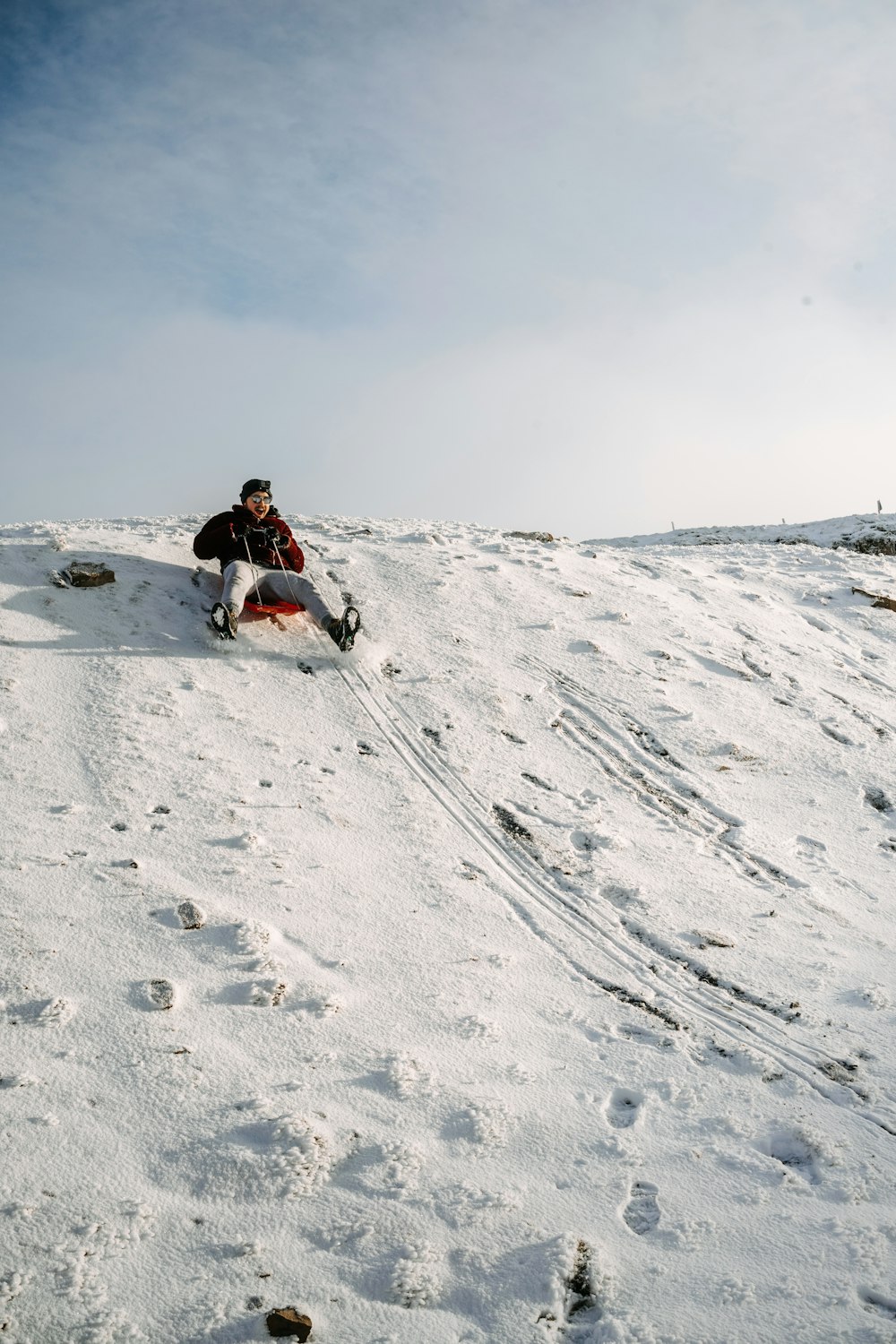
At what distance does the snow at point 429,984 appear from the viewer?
216 centimetres

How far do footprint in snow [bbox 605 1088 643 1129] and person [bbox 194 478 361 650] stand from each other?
11.8 feet

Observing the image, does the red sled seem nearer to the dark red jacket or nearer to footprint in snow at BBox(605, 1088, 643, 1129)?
the dark red jacket

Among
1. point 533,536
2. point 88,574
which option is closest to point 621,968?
point 88,574

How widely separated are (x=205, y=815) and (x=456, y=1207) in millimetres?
2245

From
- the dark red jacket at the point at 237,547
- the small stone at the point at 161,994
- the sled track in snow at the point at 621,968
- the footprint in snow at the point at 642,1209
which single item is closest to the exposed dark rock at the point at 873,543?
the dark red jacket at the point at 237,547

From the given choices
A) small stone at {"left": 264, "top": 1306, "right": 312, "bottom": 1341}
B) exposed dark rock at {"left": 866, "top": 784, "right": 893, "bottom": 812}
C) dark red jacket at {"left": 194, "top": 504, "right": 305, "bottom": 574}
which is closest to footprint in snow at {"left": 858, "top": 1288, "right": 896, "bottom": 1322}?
small stone at {"left": 264, "top": 1306, "right": 312, "bottom": 1341}

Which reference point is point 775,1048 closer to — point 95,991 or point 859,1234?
point 859,1234

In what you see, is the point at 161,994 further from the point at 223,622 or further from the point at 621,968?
the point at 223,622

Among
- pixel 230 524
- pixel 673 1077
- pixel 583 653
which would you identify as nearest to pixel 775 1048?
pixel 673 1077

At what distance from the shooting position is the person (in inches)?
224

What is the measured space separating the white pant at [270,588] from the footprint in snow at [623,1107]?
382 cm

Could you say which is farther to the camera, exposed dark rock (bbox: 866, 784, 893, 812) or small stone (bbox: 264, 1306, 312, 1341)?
exposed dark rock (bbox: 866, 784, 893, 812)

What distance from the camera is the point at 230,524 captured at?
6285mm

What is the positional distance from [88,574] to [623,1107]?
5.16 meters
